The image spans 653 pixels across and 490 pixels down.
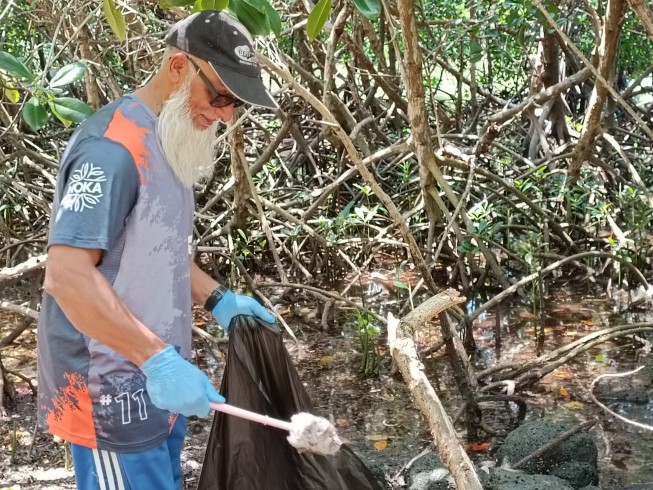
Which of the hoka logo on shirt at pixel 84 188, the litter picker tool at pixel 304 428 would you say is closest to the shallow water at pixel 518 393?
the litter picker tool at pixel 304 428

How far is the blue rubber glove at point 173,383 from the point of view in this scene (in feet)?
5.51

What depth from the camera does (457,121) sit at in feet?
20.5

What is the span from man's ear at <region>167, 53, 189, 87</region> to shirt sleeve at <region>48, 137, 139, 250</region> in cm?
23

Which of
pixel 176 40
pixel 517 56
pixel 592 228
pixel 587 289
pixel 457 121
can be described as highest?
pixel 517 56

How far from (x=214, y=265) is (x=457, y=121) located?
89.1 inches

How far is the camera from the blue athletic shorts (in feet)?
5.78

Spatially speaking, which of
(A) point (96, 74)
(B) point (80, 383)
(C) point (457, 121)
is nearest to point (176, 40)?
(B) point (80, 383)

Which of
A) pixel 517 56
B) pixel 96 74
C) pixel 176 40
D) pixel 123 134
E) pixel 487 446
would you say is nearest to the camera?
pixel 123 134

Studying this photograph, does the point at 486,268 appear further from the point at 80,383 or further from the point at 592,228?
the point at 80,383

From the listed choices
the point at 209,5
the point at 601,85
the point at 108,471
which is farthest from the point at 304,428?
the point at 601,85

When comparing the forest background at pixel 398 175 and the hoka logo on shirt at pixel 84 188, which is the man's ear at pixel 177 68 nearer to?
the hoka logo on shirt at pixel 84 188

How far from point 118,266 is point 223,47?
0.49m

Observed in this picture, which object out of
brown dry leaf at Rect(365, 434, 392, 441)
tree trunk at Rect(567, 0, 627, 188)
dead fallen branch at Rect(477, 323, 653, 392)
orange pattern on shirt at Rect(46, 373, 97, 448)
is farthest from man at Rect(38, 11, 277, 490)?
tree trunk at Rect(567, 0, 627, 188)

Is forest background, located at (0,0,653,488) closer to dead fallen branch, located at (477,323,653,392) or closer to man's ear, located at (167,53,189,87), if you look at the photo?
dead fallen branch, located at (477,323,653,392)
